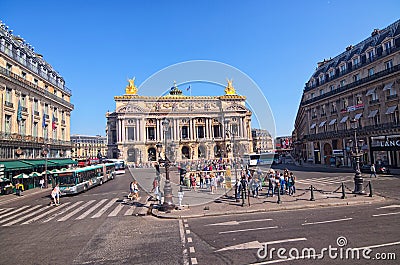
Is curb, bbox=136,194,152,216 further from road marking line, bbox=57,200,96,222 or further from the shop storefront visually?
the shop storefront

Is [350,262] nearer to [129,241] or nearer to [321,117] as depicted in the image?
[129,241]

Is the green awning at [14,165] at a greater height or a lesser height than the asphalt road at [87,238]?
greater

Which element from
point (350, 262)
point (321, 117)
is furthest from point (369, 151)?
point (350, 262)

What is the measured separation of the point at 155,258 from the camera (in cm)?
838

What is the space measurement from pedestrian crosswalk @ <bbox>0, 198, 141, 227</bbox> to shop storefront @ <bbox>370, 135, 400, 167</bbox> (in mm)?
34000

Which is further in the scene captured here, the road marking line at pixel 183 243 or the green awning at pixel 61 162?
the green awning at pixel 61 162

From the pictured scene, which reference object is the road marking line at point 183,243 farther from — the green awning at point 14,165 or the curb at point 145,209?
the green awning at point 14,165

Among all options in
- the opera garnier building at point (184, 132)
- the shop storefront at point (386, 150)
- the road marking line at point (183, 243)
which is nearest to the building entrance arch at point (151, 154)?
the opera garnier building at point (184, 132)

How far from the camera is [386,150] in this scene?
35.2 meters

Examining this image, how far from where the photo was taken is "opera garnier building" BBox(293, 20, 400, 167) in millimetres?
34531

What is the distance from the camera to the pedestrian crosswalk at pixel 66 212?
1512 centimetres

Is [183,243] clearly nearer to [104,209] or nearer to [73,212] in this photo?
[104,209]

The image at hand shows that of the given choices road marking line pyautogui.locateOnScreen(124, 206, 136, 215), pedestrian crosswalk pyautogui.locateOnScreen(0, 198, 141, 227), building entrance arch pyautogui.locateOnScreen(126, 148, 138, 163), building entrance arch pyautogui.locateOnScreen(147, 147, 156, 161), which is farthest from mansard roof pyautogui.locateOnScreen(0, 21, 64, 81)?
building entrance arch pyautogui.locateOnScreen(147, 147, 156, 161)

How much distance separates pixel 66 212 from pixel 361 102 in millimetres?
29857
